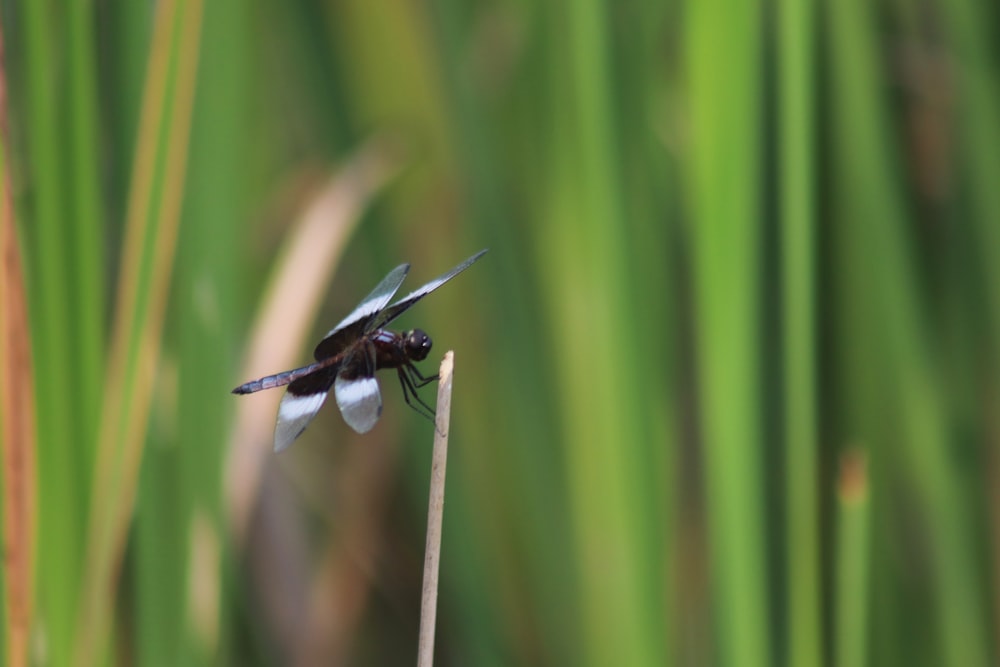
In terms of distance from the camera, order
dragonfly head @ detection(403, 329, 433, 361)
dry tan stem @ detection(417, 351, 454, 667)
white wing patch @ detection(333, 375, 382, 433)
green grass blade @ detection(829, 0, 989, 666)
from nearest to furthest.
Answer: dry tan stem @ detection(417, 351, 454, 667) → white wing patch @ detection(333, 375, 382, 433) → dragonfly head @ detection(403, 329, 433, 361) → green grass blade @ detection(829, 0, 989, 666)

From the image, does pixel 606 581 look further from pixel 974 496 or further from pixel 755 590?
pixel 974 496

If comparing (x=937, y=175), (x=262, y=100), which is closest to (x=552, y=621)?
(x=937, y=175)

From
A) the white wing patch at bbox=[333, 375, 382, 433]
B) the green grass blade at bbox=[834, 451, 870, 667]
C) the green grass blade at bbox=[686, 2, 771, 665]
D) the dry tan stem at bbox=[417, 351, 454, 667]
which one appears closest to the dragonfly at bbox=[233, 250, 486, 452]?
the white wing patch at bbox=[333, 375, 382, 433]

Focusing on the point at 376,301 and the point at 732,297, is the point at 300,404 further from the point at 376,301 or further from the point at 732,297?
the point at 732,297

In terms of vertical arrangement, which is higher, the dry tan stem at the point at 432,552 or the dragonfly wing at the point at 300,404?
the dragonfly wing at the point at 300,404

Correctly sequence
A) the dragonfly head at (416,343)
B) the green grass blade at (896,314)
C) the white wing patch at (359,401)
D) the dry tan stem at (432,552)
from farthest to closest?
the green grass blade at (896,314), the dragonfly head at (416,343), the white wing patch at (359,401), the dry tan stem at (432,552)

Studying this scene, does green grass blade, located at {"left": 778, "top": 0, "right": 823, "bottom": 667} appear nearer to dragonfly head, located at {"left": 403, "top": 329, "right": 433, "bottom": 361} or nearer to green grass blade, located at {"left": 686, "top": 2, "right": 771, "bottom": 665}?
green grass blade, located at {"left": 686, "top": 2, "right": 771, "bottom": 665}

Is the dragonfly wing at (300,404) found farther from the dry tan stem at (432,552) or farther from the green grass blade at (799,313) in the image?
the green grass blade at (799,313)

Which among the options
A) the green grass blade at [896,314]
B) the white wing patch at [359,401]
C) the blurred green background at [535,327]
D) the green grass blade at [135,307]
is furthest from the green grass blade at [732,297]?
the green grass blade at [135,307]
